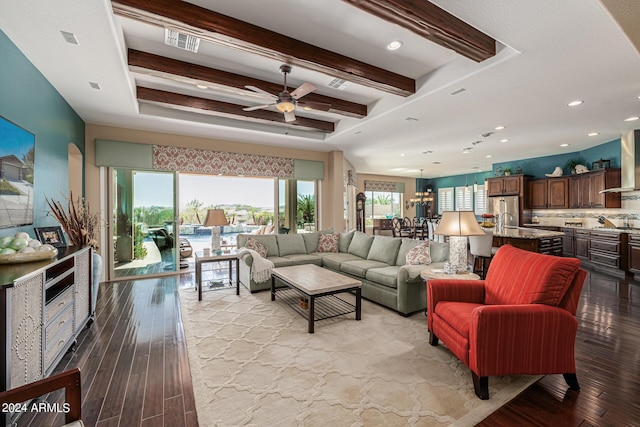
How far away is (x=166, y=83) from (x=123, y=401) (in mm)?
3809

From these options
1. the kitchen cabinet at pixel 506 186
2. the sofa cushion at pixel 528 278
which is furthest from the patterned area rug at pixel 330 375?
the kitchen cabinet at pixel 506 186

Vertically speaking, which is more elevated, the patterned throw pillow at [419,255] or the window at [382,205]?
the window at [382,205]

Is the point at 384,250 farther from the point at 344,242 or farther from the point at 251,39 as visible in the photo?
the point at 251,39

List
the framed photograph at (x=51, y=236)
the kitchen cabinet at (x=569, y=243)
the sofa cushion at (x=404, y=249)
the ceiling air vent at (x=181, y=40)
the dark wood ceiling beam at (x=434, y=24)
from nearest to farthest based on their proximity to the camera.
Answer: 1. the dark wood ceiling beam at (x=434, y=24)
2. the ceiling air vent at (x=181, y=40)
3. the framed photograph at (x=51, y=236)
4. the sofa cushion at (x=404, y=249)
5. the kitchen cabinet at (x=569, y=243)

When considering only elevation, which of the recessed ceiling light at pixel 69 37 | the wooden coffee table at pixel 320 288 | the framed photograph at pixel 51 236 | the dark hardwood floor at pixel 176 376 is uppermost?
the recessed ceiling light at pixel 69 37

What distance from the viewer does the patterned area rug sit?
6.08ft

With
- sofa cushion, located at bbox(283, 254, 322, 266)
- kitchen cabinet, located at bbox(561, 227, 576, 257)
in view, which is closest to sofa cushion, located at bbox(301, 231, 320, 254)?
sofa cushion, located at bbox(283, 254, 322, 266)

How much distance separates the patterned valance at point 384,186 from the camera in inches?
488

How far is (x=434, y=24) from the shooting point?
7.80ft

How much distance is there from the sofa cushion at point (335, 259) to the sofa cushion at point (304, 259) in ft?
0.35

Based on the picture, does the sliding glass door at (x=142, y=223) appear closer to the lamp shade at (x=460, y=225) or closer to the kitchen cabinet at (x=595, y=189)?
the lamp shade at (x=460, y=225)

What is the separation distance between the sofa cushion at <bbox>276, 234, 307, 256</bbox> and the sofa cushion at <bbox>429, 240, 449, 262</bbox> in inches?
93.3

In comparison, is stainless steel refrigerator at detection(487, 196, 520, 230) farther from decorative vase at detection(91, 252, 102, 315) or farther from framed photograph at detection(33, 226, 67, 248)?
framed photograph at detection(33, 226, 67, 248)

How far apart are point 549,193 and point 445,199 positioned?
16.7ft
